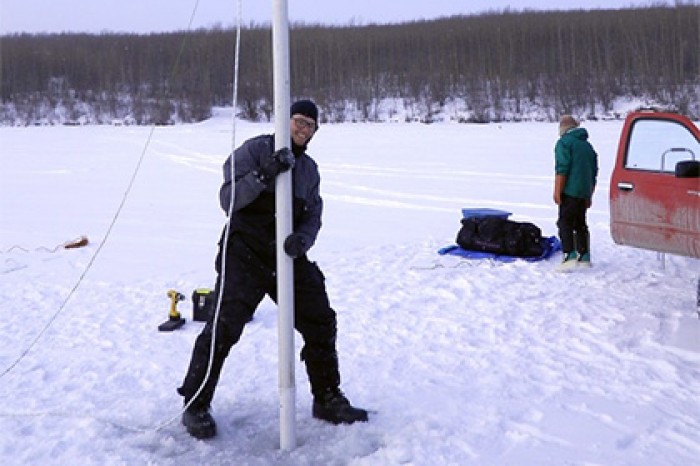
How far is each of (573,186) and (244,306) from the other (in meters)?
5.24

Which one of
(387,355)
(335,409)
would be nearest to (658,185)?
(387,355)

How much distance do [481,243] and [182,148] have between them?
2225 centimetres

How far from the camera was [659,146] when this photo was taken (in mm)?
7090

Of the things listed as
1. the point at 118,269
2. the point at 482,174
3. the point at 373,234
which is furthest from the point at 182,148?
the point at 118,269

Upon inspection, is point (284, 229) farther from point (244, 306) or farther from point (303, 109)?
point (303, 109)

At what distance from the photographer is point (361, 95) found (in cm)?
5909

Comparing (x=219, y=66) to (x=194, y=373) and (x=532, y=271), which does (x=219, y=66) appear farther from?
(x=194, y=373)

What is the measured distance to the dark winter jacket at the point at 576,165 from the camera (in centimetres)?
837

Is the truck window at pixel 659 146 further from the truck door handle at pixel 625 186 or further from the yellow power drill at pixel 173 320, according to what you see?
the yellow power drill at pixel 173 320

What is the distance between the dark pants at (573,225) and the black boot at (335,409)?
15.7ft

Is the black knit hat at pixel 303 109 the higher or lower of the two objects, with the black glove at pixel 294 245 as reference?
higher

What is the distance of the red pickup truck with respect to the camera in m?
6.55

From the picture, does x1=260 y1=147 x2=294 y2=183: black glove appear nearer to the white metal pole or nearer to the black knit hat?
the white metal pole

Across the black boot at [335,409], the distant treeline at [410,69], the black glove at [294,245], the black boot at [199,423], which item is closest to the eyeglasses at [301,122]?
the black glove at [294,245]
